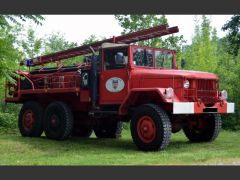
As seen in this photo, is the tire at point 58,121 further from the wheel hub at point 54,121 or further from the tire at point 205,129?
the tire at point 205,129

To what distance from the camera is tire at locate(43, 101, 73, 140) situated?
14555mm

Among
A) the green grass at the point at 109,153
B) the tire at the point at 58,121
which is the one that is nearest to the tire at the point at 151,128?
the green grass at the point at 109,153

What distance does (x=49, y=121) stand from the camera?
14984 millimetres

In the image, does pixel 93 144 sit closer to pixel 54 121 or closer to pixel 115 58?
pixel 54 121

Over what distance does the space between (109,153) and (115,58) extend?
2.67m

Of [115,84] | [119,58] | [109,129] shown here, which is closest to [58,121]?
[109,129]

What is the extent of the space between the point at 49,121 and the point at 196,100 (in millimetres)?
4714

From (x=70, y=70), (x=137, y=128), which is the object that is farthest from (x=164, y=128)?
(x=70, y=70)

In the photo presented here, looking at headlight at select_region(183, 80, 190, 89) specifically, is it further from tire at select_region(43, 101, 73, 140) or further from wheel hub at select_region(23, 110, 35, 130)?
wheel hub at select_region(23, 110, 35, 130)

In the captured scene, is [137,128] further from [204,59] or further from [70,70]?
[204,59]

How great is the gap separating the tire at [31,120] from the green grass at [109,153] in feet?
2.84

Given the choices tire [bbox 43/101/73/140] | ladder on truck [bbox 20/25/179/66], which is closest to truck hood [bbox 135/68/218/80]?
ladder on truck [bbox 20/25/179/66]

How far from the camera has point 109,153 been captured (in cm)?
1179

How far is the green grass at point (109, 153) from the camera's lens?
10078 mm
